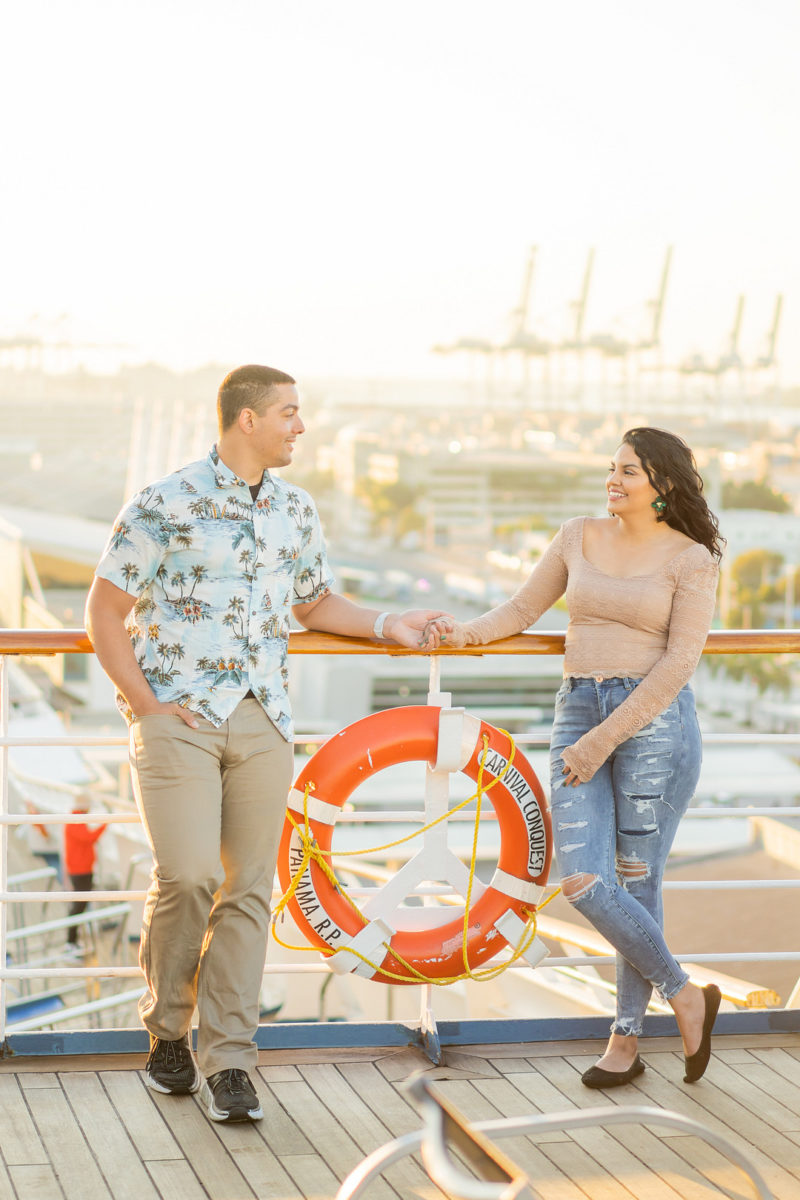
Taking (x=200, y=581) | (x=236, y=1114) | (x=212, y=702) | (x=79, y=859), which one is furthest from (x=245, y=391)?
(x=79, y=859)

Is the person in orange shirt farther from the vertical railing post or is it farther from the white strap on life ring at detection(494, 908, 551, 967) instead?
the white strap on life ring at detection(494, 908, 551, 967)

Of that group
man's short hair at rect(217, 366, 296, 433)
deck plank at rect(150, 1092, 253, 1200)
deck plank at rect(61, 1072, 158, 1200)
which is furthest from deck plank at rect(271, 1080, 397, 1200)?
man's short hair at rect(217, 366, 296, 433)

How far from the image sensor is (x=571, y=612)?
1.84 metres

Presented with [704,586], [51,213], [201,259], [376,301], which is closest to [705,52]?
[376,301]

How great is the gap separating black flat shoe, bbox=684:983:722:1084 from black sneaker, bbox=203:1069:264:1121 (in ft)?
2.01

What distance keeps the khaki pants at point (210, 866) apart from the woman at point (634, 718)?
413mm

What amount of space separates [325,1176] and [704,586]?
0.90 metres

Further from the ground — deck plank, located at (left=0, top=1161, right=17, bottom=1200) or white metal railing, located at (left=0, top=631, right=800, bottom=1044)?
white metal railing, located at (left=0, top=631, right=800, bottom=1044)

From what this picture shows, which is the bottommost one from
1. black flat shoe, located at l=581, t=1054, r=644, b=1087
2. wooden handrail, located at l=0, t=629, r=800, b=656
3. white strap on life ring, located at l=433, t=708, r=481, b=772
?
black flat shoe, located at l=581, t=1054, r=644, b=1087

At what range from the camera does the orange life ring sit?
191 centimetres

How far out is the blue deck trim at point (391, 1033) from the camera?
1.91 metres

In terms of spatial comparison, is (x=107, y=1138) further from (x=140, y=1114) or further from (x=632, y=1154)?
(x=632, y=1154)

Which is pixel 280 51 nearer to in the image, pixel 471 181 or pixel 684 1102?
pixel 471 181

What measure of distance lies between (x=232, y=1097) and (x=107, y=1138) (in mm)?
162
